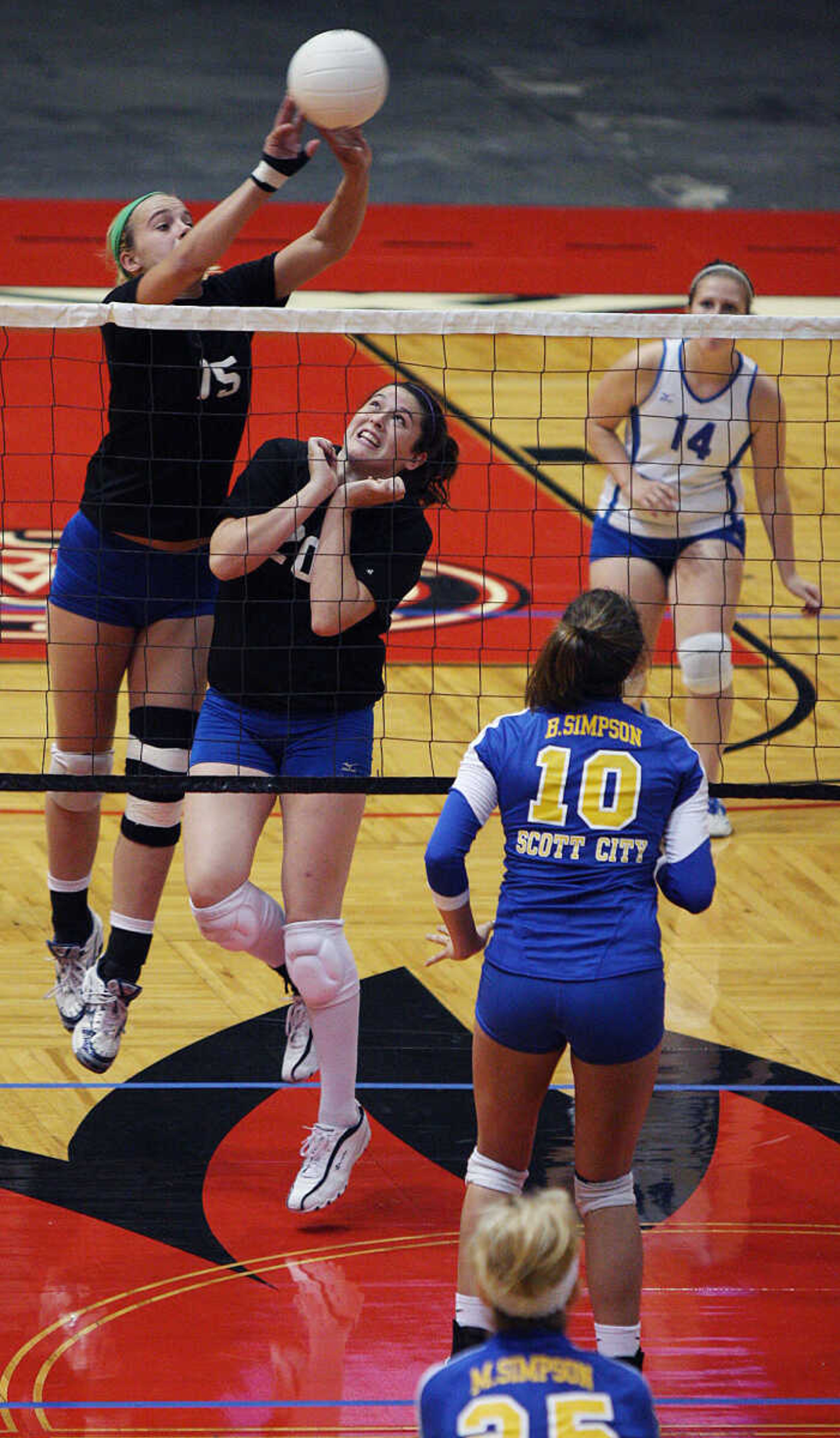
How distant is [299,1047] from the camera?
5.41m

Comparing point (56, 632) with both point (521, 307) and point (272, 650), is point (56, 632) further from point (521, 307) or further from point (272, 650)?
point (521, 307)

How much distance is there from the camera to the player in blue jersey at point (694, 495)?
668 cm

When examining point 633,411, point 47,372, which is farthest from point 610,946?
point 47,372

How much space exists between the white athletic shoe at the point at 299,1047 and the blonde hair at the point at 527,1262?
2531 mm

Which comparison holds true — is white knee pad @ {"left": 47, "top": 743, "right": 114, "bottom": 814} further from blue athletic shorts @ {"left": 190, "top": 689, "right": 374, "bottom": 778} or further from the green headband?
the green headband

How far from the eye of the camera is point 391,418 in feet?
15.7

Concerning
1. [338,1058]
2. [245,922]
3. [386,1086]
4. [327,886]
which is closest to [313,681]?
[327,886]

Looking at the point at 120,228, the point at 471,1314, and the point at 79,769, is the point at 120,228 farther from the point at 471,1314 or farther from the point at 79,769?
the point at 471,1314

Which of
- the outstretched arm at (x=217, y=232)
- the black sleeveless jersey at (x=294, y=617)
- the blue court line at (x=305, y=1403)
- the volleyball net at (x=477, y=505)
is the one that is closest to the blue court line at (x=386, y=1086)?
the volleyball net at (x=477, y=505)

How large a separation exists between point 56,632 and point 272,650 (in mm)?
712

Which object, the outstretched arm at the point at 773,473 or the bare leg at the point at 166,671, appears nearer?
the bare leg at the point at 166,671

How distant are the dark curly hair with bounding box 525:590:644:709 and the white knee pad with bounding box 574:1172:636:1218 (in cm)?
102

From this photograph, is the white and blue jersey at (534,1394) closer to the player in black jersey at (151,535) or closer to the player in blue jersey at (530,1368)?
the player in blue jersey at (530,1368)

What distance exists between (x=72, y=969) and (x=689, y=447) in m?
2.95
